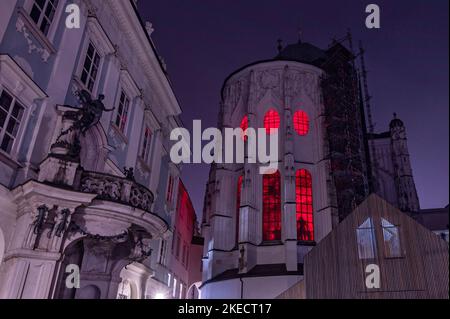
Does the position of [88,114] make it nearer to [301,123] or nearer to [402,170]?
[301,123]

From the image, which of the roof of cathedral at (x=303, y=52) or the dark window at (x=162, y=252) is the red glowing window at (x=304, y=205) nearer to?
the dark window at (x=162, y=252)

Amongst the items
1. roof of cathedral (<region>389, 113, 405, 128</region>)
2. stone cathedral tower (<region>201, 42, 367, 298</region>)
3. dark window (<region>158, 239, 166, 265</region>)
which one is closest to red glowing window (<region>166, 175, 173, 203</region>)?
dark window (<region>158, 239, 166, 265</region>)

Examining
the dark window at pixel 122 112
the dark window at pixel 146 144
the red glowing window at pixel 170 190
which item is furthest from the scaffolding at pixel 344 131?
the dark window at pixel 122 112

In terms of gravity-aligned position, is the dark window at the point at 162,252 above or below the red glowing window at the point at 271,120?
below

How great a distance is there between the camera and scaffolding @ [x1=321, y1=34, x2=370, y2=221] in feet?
85.4

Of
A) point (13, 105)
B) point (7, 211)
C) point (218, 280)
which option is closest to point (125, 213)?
point (7, 211)

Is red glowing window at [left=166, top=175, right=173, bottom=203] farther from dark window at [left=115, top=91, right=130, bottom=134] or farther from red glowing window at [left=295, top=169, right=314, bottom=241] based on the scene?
red glowing window at [left=295, top=169, right=314, bottom=241]

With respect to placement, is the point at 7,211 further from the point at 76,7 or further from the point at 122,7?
the point at 122,7

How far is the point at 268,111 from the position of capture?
28.9 m

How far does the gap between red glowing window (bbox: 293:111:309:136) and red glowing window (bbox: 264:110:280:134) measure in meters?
1.42

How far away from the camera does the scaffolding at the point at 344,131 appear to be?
26016 millimetres

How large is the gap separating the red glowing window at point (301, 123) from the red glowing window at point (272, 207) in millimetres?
4005

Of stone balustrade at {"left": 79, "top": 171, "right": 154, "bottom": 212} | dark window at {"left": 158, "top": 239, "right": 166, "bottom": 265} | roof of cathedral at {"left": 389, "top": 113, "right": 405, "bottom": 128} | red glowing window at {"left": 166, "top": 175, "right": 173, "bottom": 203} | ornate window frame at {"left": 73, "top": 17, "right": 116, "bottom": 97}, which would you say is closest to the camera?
stone balustrade at {"left": 79, "top": 171, "right": 154, "bottom": 212}

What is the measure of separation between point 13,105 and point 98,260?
16.0ft
